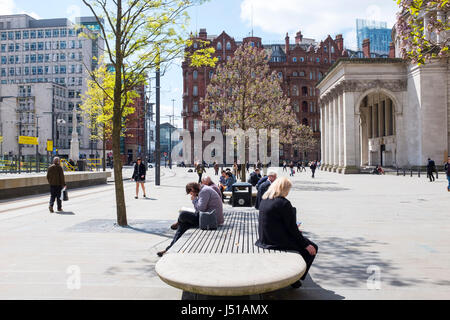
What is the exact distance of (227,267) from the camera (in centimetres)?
409

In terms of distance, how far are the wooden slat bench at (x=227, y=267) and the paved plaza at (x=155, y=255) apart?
23.8 inches

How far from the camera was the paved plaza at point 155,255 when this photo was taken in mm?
4984

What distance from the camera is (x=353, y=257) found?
22.0ft

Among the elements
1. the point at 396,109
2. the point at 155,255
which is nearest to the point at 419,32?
Answer: the point at 155,255

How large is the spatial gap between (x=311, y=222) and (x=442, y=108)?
39.7 metres

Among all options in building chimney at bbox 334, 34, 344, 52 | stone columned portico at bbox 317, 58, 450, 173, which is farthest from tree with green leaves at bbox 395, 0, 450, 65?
building chimney at bbox 334, 34, 344, 52

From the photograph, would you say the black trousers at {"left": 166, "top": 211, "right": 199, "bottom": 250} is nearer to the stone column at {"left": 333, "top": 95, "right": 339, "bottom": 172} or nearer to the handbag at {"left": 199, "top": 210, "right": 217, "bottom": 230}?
the handbag at {"left": 199, "top": 210, "right": 217, "bottom": 230}

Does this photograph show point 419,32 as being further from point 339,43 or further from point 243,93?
point 339,43

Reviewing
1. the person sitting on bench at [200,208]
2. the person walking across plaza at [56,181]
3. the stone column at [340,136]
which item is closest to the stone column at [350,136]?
the stone column at [340,136]

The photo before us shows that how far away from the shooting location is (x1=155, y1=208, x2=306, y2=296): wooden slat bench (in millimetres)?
3600

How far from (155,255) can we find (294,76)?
88603 millimetres

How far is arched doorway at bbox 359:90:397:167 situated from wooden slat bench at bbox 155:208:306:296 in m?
46.6

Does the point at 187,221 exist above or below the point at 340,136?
below
